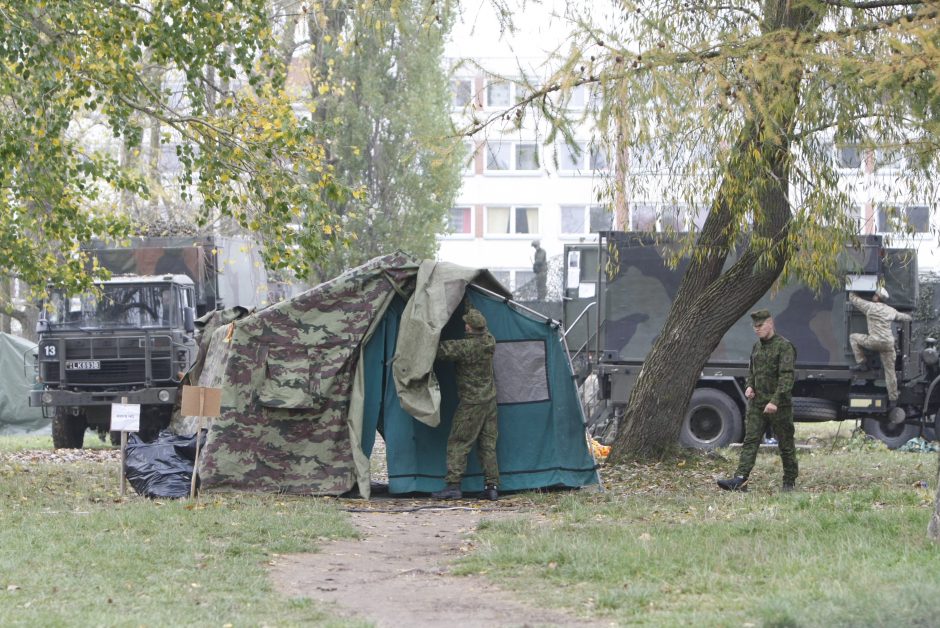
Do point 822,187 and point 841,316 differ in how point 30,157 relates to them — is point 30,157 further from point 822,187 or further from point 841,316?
point 841,316

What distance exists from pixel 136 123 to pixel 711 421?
9.12 meters

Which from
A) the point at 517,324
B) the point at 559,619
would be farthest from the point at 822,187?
the point at 559,619

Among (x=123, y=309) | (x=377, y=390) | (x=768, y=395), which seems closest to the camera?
(x=768, y=395)

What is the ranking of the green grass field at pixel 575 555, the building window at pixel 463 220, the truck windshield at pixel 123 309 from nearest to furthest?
the green grass field at pixel 575 555, the truck windshield at pixel 123 309, the building window at pixel 463 220

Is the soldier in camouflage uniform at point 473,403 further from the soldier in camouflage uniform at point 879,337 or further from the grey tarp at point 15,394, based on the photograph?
the grey tarp at point 15,394

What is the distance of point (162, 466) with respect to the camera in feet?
42.0

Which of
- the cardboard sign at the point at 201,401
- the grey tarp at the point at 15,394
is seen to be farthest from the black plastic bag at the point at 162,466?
the grey tarp at the point at 15,394

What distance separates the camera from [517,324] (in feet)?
43.3

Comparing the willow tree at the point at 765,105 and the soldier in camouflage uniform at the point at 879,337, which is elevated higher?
the willow tree at the point at 765,105

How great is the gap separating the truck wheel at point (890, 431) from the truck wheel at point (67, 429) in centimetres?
1227

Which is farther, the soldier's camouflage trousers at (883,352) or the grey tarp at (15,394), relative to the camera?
the grey tarp at (15,394)

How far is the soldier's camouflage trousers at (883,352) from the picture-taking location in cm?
1845

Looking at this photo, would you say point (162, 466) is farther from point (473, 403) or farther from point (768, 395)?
point (768, 395)

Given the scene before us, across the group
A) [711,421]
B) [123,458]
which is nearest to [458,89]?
[711,421]
